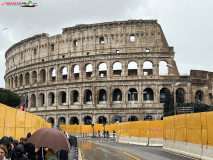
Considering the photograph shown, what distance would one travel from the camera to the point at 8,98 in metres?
60.9

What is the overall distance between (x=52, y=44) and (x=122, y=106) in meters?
20.0

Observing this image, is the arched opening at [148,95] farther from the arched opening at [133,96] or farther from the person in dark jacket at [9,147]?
the person in dark jacket at [9,147]

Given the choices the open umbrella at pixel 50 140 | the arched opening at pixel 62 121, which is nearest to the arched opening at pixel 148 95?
the arched opening at pixel 62 121

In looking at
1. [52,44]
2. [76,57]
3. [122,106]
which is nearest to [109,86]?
[122,106]

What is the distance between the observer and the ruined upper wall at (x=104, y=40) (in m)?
56.5

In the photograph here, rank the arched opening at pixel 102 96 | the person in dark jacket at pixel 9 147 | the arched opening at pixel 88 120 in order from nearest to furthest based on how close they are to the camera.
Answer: the person in dark jacket at pixel 9 147
the arched opening at pixel 102 96
the arched opening at pixel 88 120

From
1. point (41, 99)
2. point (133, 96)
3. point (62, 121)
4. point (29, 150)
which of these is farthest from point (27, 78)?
point (29, 150)

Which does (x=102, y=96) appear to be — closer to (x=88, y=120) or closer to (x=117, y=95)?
(x=117, y=95)

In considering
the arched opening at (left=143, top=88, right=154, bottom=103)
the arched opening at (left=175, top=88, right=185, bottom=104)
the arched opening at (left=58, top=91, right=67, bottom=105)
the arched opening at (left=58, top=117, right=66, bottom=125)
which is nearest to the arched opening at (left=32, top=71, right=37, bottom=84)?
the arched opening at (left=58, top=91, right=67, bottom=105)

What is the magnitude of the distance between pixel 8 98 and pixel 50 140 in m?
56.5

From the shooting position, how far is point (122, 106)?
55.6 m

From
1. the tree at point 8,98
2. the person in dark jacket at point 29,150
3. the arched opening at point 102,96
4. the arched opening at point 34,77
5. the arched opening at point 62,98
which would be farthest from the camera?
the arched opening at point 34,77

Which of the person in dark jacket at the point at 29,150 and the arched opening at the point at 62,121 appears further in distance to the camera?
the arched opening at the point at 62,121

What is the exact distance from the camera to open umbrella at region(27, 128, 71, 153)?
7.36m
